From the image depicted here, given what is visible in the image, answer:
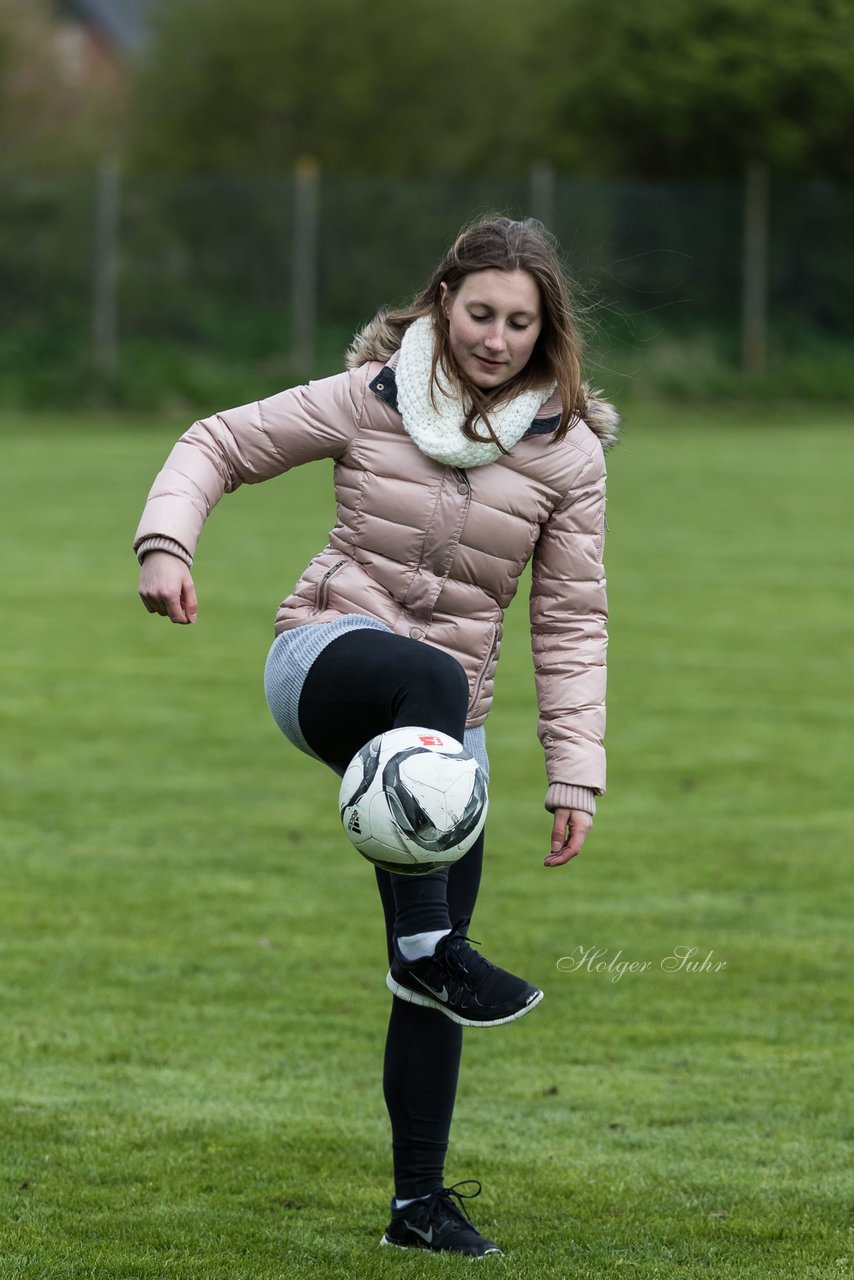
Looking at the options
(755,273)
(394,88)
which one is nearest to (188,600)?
(755,273)

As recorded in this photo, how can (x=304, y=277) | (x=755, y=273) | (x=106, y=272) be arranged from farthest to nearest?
(x=755, y=273) < (x=304, y=277) < (x=106, y=272)

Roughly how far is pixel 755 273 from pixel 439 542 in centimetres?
2614

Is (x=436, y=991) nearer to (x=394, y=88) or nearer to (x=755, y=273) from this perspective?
(x=755, y=273)

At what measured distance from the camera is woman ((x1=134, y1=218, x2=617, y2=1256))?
3617mm

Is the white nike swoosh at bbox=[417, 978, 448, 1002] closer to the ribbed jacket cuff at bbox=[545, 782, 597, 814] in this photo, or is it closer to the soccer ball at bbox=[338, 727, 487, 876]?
the soccer ball at bbox=[338, 727, 487, 876]

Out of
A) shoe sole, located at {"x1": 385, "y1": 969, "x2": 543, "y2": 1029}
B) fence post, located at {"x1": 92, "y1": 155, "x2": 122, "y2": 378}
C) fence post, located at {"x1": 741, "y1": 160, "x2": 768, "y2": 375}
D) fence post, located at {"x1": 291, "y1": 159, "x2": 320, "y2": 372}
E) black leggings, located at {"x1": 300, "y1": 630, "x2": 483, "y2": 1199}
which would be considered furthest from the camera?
fence post, located at {"x1": 741, "y1": 160, "x2": 768, "y2": 375}

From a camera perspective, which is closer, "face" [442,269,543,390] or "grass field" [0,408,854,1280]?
"face" [442,269,543,390]

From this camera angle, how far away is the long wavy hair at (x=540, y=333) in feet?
12.3

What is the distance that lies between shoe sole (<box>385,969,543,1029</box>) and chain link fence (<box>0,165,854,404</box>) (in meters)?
22.1

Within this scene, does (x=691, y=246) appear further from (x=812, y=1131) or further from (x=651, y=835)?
(x=812, y=1131)

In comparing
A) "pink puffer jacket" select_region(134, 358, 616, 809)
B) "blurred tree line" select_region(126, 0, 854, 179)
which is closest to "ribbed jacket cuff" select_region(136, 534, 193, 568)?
"pink puffer jacket" select_region(134, 358, 616, 809)

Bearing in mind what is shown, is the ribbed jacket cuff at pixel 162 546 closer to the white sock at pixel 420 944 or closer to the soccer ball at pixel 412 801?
the soccer ball at pixel 412 801

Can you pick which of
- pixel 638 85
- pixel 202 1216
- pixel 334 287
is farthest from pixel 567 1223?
pixel 638 85

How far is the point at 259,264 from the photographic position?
2670 centimetres
